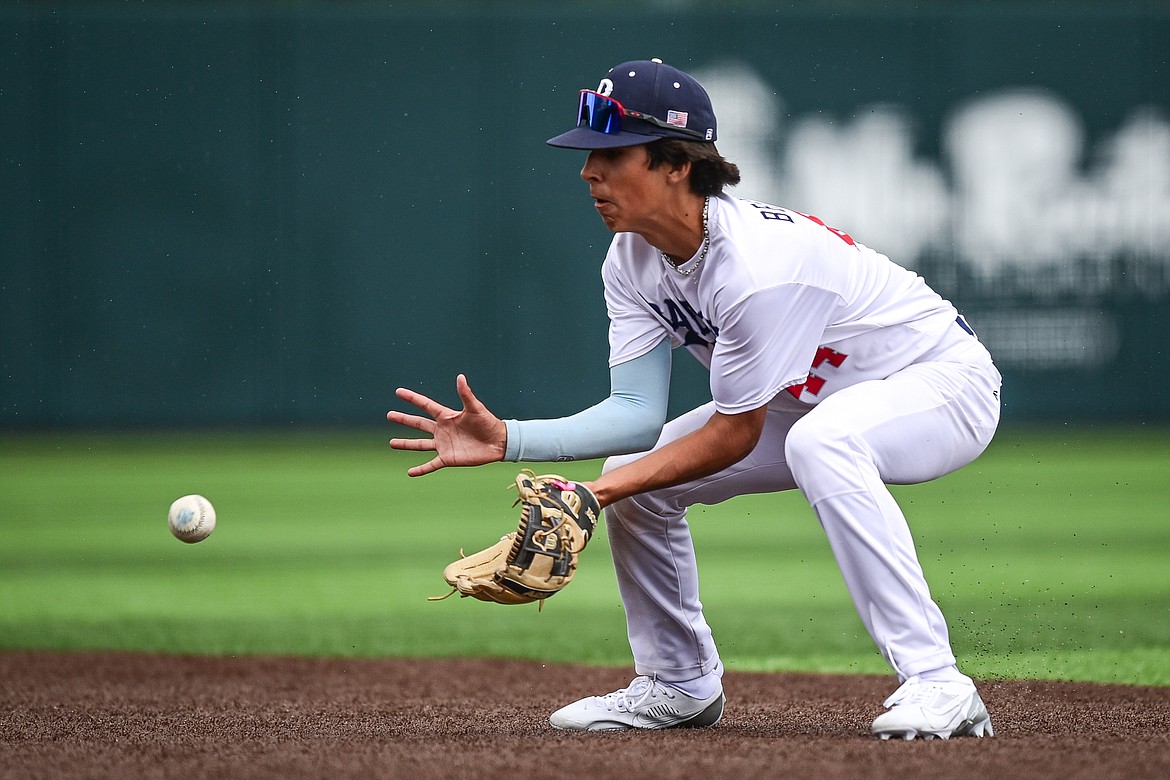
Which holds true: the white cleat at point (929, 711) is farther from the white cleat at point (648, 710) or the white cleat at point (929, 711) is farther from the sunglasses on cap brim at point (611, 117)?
the sunglasses on cap brim at point (611, 117)

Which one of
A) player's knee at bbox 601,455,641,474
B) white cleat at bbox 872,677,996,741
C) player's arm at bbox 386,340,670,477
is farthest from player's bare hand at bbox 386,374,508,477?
white cleat at bbox 872,677,996,741

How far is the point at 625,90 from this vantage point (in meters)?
3.19

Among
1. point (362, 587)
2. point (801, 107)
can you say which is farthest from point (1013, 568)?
point (801, 107)

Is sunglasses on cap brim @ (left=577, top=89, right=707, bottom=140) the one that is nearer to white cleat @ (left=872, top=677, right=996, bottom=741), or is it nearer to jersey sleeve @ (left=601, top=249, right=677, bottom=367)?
jersey sleeve @ (left=601, top=249, right=677, bottom=367)

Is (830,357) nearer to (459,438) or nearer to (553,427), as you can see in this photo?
(553,427)

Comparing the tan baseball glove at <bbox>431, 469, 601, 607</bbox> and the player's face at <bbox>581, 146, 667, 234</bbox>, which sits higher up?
the player's face at <bbox>581, 146, 667, 234</bbox>

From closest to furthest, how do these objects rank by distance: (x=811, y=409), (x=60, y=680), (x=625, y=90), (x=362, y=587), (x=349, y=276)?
(x=625, y=90)
(x=811, y=409)
(x=60, y=680)
(x=362, y=587)
(x=349, y=276)

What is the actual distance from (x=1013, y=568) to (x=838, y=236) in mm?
3894

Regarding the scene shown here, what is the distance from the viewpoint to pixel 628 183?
3180 millimetres

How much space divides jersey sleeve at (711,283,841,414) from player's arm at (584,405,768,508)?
5 centimetres

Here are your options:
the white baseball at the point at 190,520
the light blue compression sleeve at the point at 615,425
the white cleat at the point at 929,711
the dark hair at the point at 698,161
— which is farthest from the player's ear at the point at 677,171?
the white baseball at the point at 190,520

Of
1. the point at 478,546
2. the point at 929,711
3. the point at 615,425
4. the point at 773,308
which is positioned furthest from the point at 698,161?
the point at 478,546

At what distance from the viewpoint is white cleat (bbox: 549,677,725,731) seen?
11.5 ft

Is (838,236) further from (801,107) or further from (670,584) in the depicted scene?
(801,107)
